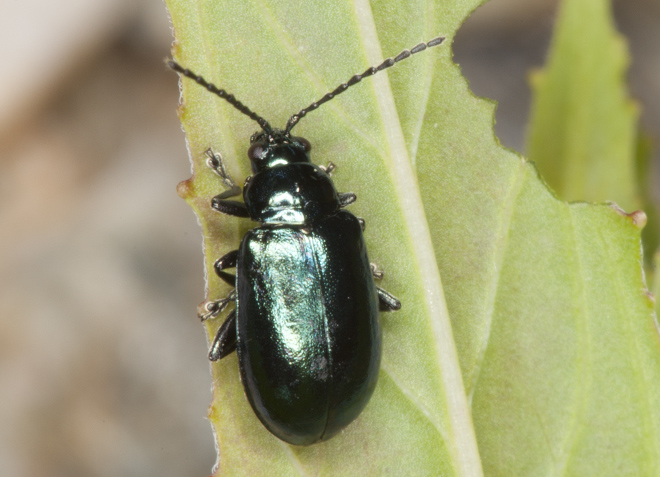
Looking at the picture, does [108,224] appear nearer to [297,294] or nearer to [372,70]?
[297,294]

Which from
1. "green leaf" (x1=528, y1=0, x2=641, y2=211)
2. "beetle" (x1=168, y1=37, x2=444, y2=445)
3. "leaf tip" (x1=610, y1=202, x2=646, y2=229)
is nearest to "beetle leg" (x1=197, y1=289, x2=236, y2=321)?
"beetle" (x1=168, y1=37, x2=444, y2=445)

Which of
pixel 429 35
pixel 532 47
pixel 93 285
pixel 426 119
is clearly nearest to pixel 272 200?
pixel 426 119

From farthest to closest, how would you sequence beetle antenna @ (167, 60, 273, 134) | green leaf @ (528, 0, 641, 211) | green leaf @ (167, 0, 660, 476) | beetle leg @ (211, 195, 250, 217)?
green leaf @ (528, 0, 641, 211) < beetle leg @ (211, 195, 250, 217) < green leaf @ (167, 0, 660, 476) < beetle antenna @ (167, 60, 273, 134)

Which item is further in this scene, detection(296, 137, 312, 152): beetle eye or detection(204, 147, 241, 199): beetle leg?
detection(296, 137, 312, 152): beetle eye

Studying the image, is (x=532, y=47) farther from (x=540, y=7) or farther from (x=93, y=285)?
(x=93, y=285)

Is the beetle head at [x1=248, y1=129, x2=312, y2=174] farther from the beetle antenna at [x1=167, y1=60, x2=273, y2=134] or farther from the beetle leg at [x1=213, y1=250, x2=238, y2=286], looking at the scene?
the beetle leg at [x1=213, y1=250, x2=238, y2=286]

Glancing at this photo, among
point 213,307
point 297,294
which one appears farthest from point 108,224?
point 297,294
